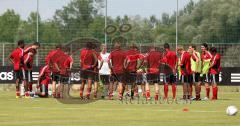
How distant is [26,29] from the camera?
168ft

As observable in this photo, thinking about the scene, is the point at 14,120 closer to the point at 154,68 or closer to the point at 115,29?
the point at 154,68

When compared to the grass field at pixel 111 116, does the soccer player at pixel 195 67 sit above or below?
above

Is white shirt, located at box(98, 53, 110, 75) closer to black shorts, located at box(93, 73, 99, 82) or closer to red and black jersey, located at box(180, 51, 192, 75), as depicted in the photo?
black shorts, located at box(93, 73, 99, 82)

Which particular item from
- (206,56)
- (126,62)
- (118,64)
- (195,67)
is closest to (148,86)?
(126,62)

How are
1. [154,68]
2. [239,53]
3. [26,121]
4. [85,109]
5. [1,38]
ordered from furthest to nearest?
[1,38] < [239,53] < [154,68] < [85,109] < [26,121]

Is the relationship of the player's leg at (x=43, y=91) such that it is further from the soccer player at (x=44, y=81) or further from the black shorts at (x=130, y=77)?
the black shorts at (x=130, y=77)

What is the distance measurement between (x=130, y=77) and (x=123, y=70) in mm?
1388

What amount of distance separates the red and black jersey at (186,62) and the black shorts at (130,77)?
1.90 m

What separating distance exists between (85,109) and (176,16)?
23721 mm

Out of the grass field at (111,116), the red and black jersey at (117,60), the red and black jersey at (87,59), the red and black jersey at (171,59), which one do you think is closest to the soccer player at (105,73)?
the red and black jersey at (87,59)

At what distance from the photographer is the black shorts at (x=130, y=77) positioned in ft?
105

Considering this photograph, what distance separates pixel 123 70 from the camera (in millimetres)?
31422

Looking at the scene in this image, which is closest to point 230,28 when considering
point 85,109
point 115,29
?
point 115,29

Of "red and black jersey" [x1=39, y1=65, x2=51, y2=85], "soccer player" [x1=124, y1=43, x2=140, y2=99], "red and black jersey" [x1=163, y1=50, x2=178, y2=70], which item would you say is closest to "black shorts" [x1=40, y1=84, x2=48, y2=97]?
"red and black jersey" [x1=39, y1=65, x2=51, y2=85]
